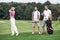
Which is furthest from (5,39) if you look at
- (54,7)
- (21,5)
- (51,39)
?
(21,5)

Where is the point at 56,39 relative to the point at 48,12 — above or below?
below

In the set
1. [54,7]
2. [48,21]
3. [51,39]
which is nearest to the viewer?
[51,39]

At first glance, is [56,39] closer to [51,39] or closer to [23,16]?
[51,39]

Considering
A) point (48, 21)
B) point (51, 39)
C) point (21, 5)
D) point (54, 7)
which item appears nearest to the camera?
point (51, 39)

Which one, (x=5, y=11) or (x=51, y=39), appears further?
(x=5, y=11)

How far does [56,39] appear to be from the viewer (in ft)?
52.7

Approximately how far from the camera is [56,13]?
216 ft

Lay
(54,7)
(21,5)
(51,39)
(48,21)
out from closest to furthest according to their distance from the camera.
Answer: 1. (51,39)
2. (48,21)
3. (54,7)
4. (21,5)

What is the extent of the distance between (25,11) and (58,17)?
8542mm

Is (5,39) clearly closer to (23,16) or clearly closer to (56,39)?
(56,39)

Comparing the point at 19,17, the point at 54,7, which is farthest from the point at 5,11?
the point at 54,7

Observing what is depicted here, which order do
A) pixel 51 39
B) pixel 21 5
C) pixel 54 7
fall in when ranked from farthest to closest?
pixel 21 5 < pixel 54 7 < pixel 51 39

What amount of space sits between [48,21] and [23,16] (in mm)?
51461

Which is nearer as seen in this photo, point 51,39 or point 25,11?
point 51,39
